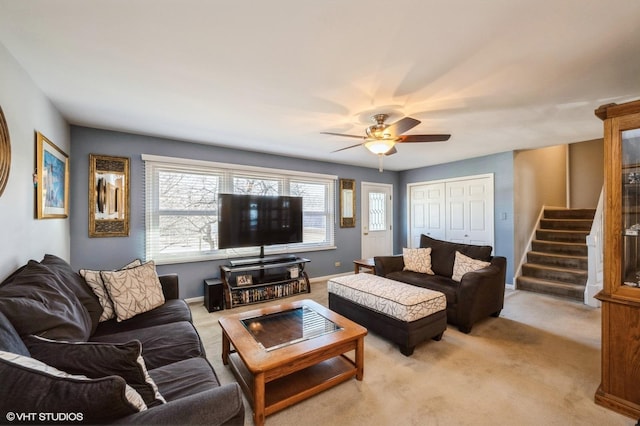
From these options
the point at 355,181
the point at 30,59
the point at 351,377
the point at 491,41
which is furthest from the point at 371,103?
the point at 355,181

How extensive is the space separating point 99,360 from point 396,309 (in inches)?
83.7

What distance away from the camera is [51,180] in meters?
2.51

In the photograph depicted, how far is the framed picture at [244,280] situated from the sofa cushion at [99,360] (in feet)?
9.19

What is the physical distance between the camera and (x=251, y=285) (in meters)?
3.89

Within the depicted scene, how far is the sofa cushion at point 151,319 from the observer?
2.00 meters

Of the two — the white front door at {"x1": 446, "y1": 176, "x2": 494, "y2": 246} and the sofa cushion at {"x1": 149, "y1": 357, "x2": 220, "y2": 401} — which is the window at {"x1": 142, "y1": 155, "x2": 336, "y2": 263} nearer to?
the sofa cushion at {"x1": 149, "y1": 357, "x2": 220, "y2": 401}

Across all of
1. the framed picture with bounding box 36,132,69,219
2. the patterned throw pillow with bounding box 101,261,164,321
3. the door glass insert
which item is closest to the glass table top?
the patterned throw pillow with bounding box 101,261,164,321

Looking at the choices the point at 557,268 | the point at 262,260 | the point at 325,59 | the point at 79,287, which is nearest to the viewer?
the point at 325,59

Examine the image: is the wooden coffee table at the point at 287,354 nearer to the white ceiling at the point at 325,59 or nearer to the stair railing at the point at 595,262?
the white ceiling at the point at 325,59

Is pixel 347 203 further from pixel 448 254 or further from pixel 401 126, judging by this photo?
pixel 401 126

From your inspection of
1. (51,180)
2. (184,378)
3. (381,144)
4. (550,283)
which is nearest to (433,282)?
(381,144)

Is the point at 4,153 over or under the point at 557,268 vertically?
over

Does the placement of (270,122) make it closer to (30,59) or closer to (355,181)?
(30,59)

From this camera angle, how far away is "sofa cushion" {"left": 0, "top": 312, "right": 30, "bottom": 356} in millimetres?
979
